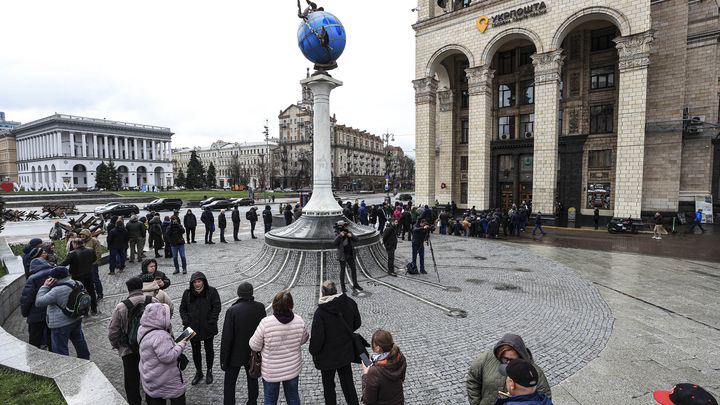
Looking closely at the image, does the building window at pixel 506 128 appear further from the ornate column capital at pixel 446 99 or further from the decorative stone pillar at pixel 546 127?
the decorative stone pillar at pixel 546 127

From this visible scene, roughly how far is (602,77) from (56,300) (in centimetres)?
3275

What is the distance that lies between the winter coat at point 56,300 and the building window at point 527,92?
31604mm

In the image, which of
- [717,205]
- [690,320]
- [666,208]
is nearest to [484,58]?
[666,208]

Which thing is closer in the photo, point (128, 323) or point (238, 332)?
point (238, 332)

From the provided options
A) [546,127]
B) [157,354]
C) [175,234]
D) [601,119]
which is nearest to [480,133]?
[546,127]

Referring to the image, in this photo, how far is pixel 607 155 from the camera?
25.8m

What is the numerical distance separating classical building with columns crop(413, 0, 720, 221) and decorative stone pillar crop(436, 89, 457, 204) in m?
0.13

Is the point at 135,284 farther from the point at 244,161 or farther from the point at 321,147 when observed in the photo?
the point at 244,161

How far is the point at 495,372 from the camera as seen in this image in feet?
10.2

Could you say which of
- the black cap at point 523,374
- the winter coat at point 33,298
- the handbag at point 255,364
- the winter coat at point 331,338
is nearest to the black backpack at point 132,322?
the handbag at point 255,364

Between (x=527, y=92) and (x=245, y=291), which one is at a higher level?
(x=527, y=92)

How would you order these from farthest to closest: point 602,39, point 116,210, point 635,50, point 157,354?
point 116,210 → point 602,39 → point 635,50 → point 157,354

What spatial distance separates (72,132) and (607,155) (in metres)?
119

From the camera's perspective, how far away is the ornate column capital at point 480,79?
27.1 meters
